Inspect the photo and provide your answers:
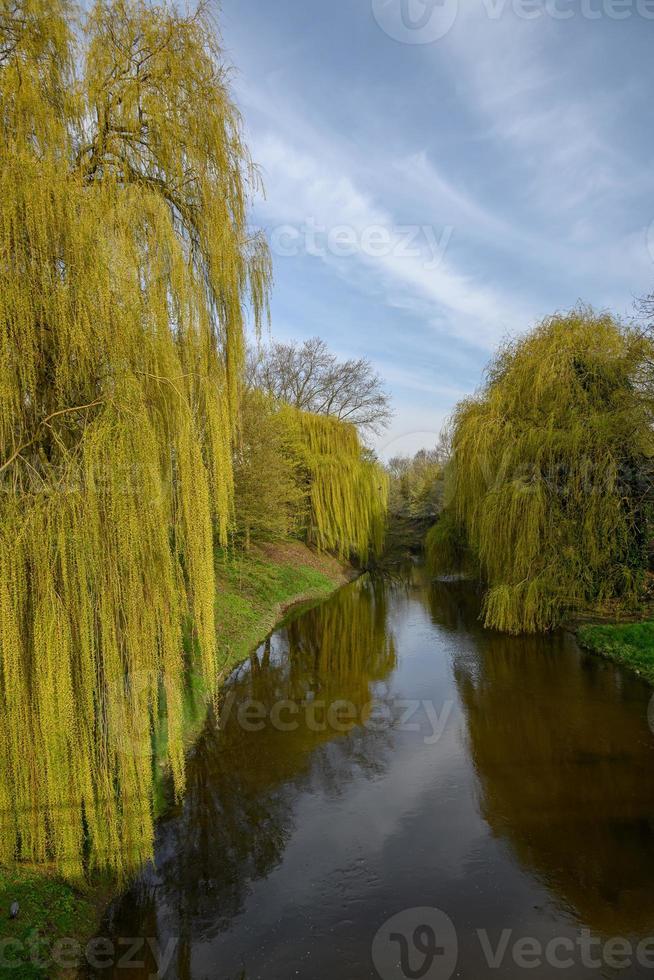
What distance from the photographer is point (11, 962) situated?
3676 millimetres

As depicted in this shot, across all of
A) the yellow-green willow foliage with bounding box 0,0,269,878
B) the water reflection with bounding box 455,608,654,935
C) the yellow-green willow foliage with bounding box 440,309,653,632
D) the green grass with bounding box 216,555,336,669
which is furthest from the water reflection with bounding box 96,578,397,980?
the yellow-green willow foliage with bounding box 440,309,653,632

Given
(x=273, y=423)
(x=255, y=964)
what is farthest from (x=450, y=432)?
(x=255, y=964)

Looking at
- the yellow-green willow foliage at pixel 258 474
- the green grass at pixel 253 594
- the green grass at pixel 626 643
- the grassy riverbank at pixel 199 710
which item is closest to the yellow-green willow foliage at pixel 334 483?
the grassy riverbank at pixel 199 710

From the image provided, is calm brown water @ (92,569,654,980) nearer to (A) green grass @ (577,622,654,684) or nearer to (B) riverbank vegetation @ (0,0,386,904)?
(A) green grass @ (577,622,654,684)

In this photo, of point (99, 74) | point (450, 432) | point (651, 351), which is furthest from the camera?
point (450, 432)

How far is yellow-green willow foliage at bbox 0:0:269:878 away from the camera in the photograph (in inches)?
150

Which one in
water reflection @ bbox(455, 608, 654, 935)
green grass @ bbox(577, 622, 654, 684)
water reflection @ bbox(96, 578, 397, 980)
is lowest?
water reflection @ bbox(455, 608, 654, 935)

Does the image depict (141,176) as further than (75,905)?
Yes

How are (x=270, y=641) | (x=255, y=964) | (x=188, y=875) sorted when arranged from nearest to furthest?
(x=255, y=964) → (x=188, y=875) → (x=270, y=641)

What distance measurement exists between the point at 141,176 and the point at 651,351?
1055 centimetres

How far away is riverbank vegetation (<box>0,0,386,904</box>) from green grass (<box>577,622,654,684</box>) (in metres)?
8.94

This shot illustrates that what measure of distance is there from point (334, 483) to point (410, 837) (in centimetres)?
1772

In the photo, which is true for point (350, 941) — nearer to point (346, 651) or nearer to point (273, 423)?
point (346, 651)

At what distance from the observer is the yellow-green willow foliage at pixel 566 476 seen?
40.9 feet
